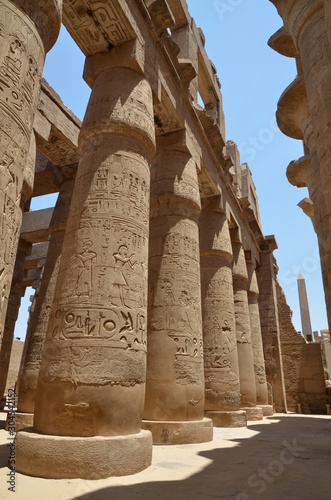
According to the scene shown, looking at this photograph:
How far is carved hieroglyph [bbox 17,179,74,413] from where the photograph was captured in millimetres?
7266

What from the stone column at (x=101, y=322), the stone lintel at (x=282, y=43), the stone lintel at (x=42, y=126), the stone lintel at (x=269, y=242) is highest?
the stone lintel at (x=269, y=242)

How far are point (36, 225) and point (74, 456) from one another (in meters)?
10.2

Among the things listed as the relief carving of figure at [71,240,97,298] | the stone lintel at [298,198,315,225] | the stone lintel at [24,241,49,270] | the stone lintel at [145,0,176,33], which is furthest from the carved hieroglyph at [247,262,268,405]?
the relief carving of figure at [71,240,97,298]

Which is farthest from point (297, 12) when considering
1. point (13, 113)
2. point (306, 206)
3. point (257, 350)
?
point (257, 350)

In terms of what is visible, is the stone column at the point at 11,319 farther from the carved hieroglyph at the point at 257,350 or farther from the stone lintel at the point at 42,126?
the carved hieroglyph at the point at 257,350

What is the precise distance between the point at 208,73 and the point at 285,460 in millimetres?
11845

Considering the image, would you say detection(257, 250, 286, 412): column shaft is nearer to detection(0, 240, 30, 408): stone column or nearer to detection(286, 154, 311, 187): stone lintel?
detection(286, 154, 311, 187): stone lintel

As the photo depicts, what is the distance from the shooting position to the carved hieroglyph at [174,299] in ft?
18.7

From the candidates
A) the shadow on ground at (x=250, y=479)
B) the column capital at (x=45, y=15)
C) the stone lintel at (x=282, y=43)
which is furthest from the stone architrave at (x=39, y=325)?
the stone lintel at (x=282, y=43)

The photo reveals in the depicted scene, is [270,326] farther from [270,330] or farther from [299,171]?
[299,171]

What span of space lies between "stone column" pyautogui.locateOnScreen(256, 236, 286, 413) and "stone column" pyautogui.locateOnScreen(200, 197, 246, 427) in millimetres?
6744

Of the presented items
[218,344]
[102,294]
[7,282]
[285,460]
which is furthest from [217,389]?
[7,282]

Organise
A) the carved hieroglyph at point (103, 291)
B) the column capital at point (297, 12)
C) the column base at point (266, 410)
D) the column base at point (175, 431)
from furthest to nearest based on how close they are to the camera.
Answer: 1. the column base at point (266, 410)
2. the column base at point (175, 431)
3. the column capital at point (297, 12)
4. the carved hieroglyph at point (103, 291)

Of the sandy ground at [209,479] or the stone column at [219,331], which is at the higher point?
the stone column at [219,331]
